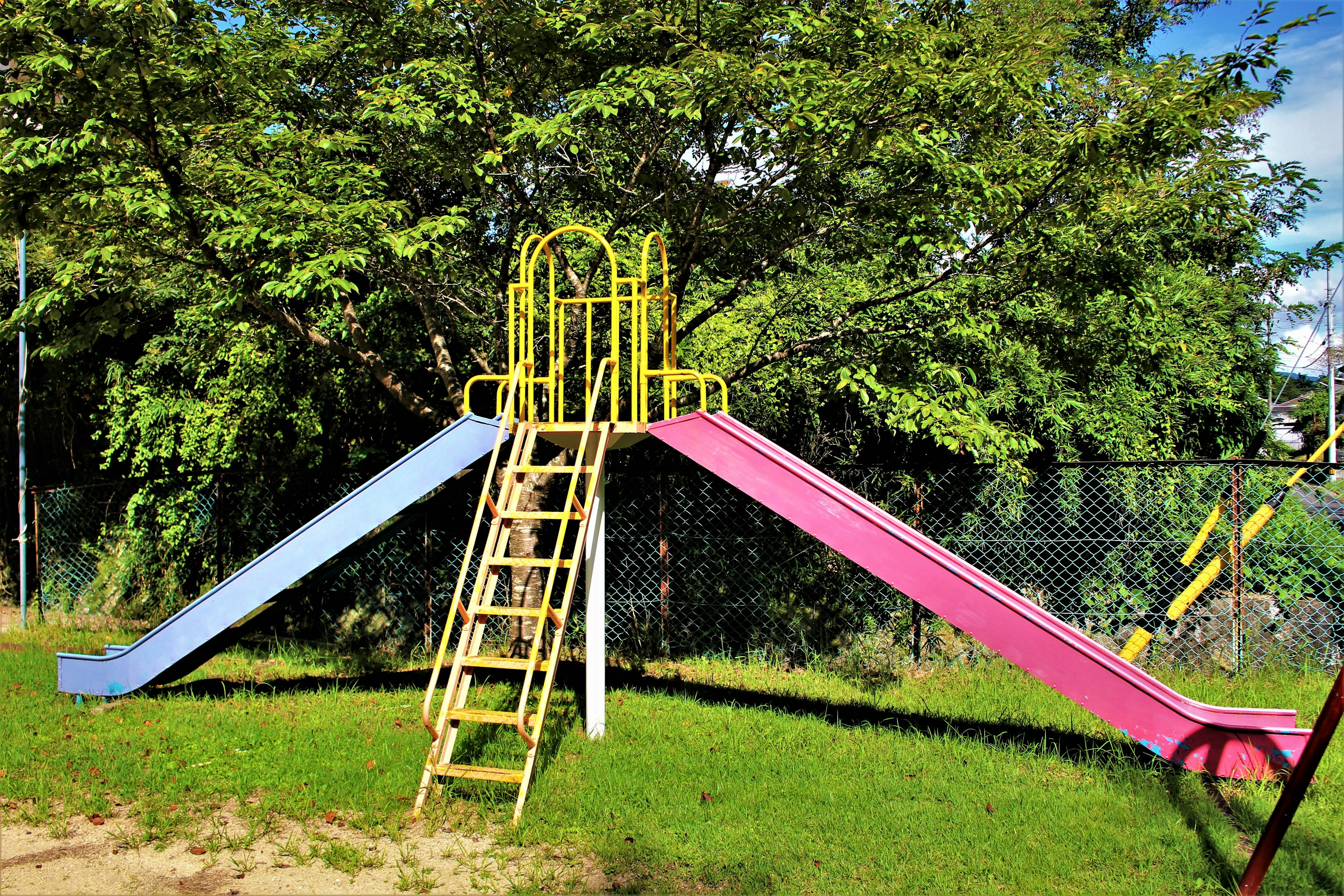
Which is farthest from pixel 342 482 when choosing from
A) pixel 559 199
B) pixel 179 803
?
pixel 179 803

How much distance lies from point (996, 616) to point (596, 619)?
235cm

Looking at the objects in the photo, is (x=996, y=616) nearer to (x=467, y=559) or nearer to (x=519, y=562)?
(x=519, y=562)

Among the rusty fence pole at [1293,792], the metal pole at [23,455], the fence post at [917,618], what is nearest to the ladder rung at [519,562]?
Answer: the rusty fence pole at [1293,792]

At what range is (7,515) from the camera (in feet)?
36.5

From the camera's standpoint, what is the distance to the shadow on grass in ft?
17.5

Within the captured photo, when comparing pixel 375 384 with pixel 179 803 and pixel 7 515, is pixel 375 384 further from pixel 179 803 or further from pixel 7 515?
pixel 7 515

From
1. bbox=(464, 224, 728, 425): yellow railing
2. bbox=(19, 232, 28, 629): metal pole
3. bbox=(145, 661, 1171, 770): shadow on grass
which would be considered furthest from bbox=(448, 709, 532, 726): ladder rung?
bbox=(19, 232, 28, 629): metal pole

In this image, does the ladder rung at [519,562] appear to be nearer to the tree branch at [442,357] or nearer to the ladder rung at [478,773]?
the ladder rung at [478,773]

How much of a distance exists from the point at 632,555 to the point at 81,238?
5.00 meters

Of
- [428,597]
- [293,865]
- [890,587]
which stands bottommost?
[293,865]

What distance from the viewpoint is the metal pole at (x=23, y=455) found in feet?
31.0

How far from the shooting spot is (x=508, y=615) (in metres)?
4.91

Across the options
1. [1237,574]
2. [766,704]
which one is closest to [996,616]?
[766,704]

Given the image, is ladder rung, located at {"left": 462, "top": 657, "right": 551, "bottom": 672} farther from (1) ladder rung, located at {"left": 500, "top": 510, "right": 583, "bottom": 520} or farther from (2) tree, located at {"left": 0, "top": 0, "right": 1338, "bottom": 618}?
(2) tree, located at {"left": 0, "top": 0, "right": 1338, "bottom": 618}
